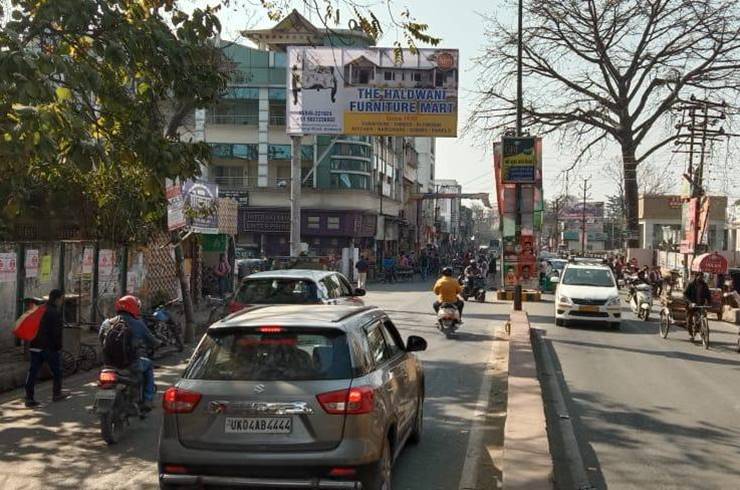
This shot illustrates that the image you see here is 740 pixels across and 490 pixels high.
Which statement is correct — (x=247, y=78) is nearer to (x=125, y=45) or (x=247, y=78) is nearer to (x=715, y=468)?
(x=125, y=45)

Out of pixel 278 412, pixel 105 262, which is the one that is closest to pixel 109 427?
pixel 278 412

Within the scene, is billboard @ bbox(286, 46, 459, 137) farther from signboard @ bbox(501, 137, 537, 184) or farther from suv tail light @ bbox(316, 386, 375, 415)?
suv tail light @ bbox(316, 386, 375, 415)

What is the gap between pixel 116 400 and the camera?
25.1 ft

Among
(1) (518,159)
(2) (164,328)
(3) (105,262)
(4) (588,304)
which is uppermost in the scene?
(1) (518,159)

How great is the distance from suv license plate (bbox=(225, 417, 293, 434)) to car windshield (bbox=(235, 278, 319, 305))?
6995mm

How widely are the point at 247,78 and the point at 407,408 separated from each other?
120 feet

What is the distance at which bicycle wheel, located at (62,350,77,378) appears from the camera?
11726 mm

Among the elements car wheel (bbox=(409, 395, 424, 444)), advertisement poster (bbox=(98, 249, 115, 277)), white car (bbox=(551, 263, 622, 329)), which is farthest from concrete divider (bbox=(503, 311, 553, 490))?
advertisement poster (bbox=(98, 249, 115, 277))

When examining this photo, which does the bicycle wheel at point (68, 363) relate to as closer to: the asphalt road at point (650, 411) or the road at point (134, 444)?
the road at point (134, 444)

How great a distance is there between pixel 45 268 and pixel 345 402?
10879mm

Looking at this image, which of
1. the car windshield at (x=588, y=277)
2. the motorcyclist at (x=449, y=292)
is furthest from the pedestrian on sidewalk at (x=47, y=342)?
the car windshield at (x=588, y=277)

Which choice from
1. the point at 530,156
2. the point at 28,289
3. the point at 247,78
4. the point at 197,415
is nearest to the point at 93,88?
the point at 197,415

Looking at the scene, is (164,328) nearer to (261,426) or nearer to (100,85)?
(100,85)

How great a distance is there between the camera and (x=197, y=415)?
16.8ft
